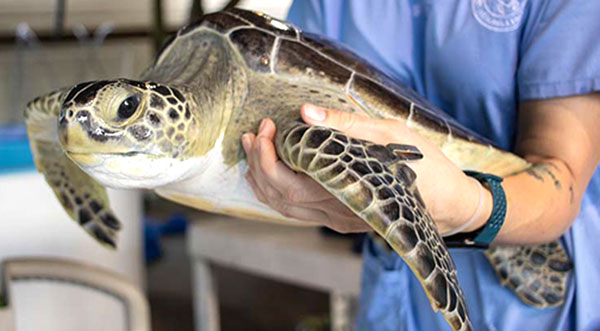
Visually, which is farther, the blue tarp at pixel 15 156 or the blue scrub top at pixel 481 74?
the blue tarp at pixel 15 156

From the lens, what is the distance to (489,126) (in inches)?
35.5

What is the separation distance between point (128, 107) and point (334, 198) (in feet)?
0.71

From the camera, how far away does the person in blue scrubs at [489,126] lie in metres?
0.71

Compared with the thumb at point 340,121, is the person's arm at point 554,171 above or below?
below

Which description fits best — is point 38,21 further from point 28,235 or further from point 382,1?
point 382,1

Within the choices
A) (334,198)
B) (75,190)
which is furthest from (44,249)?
(334,198)

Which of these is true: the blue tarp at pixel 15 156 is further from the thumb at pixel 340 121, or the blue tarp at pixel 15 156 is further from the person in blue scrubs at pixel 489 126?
the thumb at pixel 340 121

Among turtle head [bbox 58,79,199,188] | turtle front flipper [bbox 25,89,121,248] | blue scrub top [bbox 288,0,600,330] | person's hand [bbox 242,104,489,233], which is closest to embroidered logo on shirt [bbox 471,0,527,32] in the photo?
blue scrub top [bbox 288,0,600,330]

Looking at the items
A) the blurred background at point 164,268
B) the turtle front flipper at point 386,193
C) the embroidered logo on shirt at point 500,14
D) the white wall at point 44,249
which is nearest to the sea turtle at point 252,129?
the turtle front flipper at point 386,193

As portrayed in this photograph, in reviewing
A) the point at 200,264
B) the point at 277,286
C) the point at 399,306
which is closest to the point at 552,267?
the point at 399,306

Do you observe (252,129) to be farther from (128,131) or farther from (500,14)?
(500,14)

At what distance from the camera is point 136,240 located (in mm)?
1840

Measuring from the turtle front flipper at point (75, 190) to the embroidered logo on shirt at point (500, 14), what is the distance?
545 mm

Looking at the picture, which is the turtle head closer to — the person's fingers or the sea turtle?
the sea turtle
